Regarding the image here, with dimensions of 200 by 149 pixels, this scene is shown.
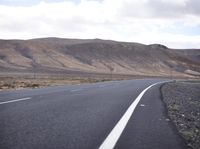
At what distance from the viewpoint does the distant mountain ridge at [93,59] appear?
133000mm

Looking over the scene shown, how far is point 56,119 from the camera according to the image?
9750mm

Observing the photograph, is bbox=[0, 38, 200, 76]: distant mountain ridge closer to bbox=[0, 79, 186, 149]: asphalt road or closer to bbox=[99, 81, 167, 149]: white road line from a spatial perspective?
bbox=[0, 79, 186, 149]: asphalt road

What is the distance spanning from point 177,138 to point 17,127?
10.0 ft

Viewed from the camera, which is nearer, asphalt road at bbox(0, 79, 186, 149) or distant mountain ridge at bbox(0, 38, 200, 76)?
asphalt road at bbox(0, 79, 186, 149)

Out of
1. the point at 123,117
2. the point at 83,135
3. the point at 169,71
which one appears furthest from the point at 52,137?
the point at 169,71

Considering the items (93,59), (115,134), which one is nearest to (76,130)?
(115,134)

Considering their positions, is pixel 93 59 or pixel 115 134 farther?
pixel 93 59

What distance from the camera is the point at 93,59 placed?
150750 millimetres

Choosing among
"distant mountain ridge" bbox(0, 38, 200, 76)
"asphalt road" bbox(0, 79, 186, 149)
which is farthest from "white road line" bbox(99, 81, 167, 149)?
"distant mountain ridge" bbox(0, 38, 200, 76)

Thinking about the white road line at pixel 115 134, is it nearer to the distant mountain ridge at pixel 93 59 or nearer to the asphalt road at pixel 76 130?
the asphalt road at pixel 76 130

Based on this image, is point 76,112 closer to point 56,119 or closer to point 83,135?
point 56,119

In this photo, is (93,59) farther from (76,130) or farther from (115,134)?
(115,134)

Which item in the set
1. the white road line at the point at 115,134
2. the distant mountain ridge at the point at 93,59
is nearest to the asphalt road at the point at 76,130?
the white road line at the point at 115,134

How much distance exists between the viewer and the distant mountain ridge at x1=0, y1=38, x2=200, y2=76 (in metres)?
133
